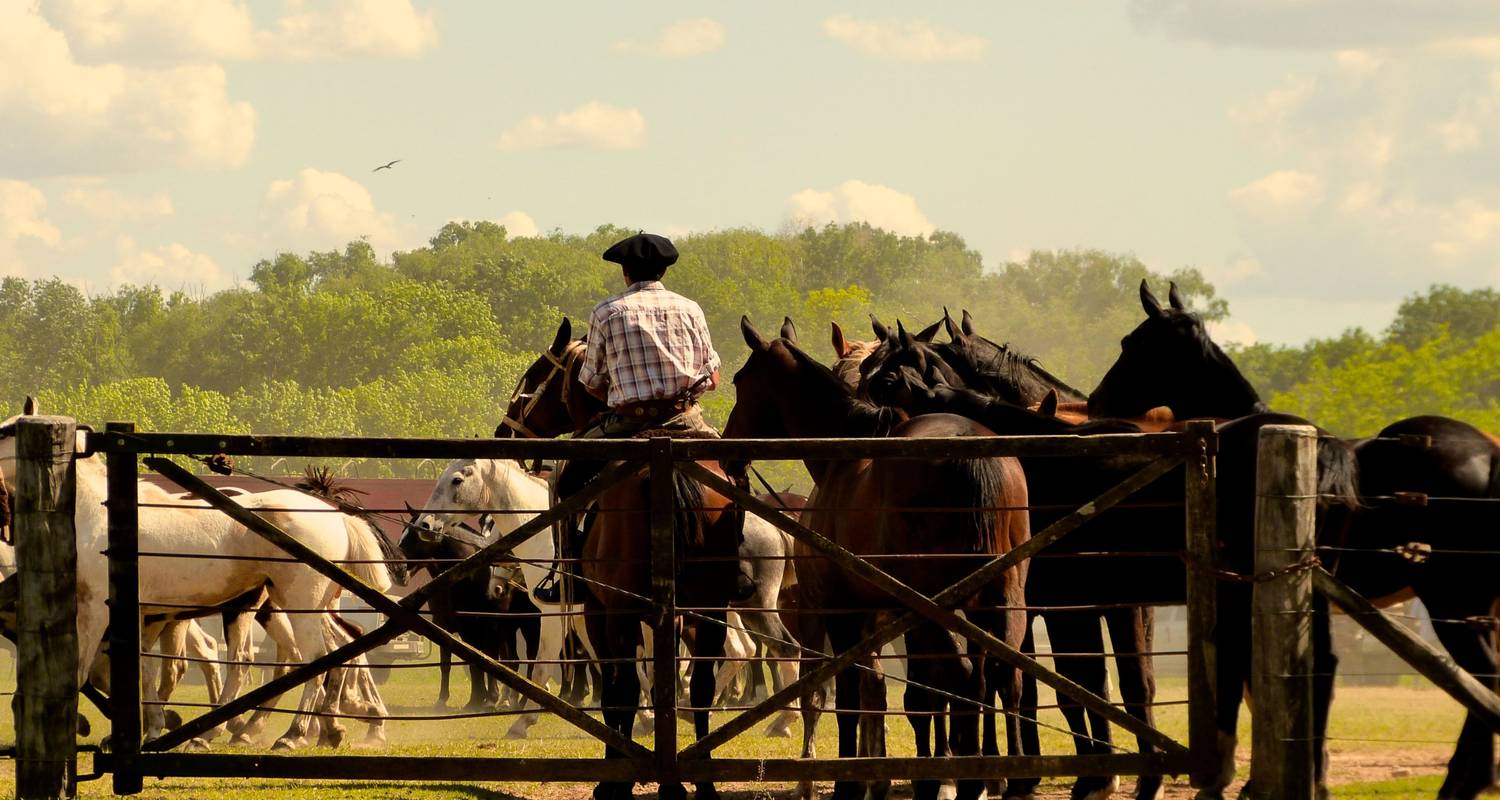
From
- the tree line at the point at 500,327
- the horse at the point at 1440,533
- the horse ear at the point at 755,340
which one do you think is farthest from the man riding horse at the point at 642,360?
the tree line at the point at 500,327

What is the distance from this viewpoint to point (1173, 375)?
31.8ft

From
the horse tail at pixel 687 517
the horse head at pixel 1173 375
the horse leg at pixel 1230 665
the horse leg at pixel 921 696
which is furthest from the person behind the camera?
the horse head at pixel 1173 375

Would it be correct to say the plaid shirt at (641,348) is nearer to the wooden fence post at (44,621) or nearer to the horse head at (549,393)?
the horse head at (549,393)

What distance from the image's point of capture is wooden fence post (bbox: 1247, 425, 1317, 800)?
6.43m

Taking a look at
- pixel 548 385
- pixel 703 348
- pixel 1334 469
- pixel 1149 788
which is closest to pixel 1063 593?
pixel 1149 788

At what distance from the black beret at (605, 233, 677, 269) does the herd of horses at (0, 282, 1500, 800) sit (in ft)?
2.98

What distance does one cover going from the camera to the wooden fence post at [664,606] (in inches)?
259

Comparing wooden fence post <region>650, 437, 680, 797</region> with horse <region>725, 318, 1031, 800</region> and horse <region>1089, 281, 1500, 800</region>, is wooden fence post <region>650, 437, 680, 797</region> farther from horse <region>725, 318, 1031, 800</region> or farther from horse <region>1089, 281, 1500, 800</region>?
horse <region>1089, 281, 1500, 800</region>

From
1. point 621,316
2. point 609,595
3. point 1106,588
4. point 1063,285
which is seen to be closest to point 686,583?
point 609,595

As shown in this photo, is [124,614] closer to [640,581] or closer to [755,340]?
[640,581]

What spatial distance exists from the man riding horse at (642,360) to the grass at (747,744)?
2450 millimetres

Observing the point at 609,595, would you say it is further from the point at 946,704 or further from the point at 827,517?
the point at 946,704

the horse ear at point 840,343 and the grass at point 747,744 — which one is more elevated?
the horse ear at point 840,343

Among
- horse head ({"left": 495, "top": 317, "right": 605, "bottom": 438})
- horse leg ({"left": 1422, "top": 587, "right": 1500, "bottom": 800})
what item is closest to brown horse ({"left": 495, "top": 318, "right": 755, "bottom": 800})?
horse head ({"left": 495, "top": 317, "right": 605, "bottom": 438})
